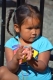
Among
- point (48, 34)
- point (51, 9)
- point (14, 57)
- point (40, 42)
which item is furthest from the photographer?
point (51, 9)

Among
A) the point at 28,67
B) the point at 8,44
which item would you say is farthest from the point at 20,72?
the point at 8,44

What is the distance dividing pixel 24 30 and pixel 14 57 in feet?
0.76

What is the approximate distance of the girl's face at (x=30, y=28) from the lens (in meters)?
2.59

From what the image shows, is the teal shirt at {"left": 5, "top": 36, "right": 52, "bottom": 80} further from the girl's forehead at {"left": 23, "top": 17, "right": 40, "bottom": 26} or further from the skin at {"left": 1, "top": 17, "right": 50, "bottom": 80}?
the girl's forehead at {"left": 23, "top": 17, "right": 40, "bottom": 26}

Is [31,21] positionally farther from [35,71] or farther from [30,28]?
[35,71]

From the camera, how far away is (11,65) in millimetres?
2594

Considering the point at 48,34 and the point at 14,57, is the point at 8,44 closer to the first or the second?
the point at 14,57

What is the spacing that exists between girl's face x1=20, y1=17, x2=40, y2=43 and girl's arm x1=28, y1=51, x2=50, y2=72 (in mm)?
144

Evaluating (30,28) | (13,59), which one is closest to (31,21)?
(30,28)

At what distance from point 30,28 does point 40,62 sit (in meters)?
0.26

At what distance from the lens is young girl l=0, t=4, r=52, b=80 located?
2586mm

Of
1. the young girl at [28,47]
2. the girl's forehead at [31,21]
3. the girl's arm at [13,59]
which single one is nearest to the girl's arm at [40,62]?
the young girl at [28,47]

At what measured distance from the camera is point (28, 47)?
8.33ft

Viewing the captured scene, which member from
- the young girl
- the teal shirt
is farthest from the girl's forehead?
the teal shirt
